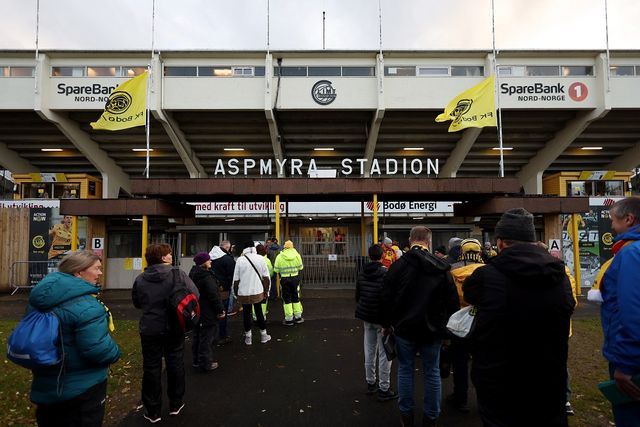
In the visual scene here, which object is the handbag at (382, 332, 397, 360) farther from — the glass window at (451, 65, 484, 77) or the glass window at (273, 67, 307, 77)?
the glass window at (451, 65, 484, 77)

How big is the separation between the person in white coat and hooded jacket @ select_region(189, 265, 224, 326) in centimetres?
98

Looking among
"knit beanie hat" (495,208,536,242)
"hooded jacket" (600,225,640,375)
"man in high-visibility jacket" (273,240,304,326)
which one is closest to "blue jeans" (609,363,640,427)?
"hooded jacket" (600,225,640,375)

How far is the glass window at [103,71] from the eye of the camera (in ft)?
58.4

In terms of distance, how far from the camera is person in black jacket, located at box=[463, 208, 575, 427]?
79.0 inches

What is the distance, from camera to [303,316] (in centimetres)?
844

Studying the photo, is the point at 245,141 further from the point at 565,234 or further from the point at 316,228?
the point at 565,234

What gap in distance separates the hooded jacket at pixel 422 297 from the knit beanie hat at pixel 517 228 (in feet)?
3.00

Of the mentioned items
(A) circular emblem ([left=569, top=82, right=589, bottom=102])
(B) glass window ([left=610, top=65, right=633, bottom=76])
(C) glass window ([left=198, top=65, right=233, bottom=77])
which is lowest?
(A) circular emblem ([left=569, top=82, right=589, bottom=102])

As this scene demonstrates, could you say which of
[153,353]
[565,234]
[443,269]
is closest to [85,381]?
[153,353]

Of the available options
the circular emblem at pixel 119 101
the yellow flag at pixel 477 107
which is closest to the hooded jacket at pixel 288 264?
the yellow flag at pixel 477 107

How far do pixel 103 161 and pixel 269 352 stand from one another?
1960 cm

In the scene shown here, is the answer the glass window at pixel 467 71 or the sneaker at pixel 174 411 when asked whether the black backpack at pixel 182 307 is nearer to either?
the sneaker at pixel 174 411

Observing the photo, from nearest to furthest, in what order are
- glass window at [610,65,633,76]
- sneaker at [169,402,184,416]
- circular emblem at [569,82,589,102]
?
1. sneaker at [169,402,184,416]
2. circular emblem at [569,82,589,102]
3. glass window at [610,65,633,76]

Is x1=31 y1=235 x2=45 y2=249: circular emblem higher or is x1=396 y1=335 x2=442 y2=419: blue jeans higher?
x1=31 y1=235 x2=45 y2=249: circular emblem
